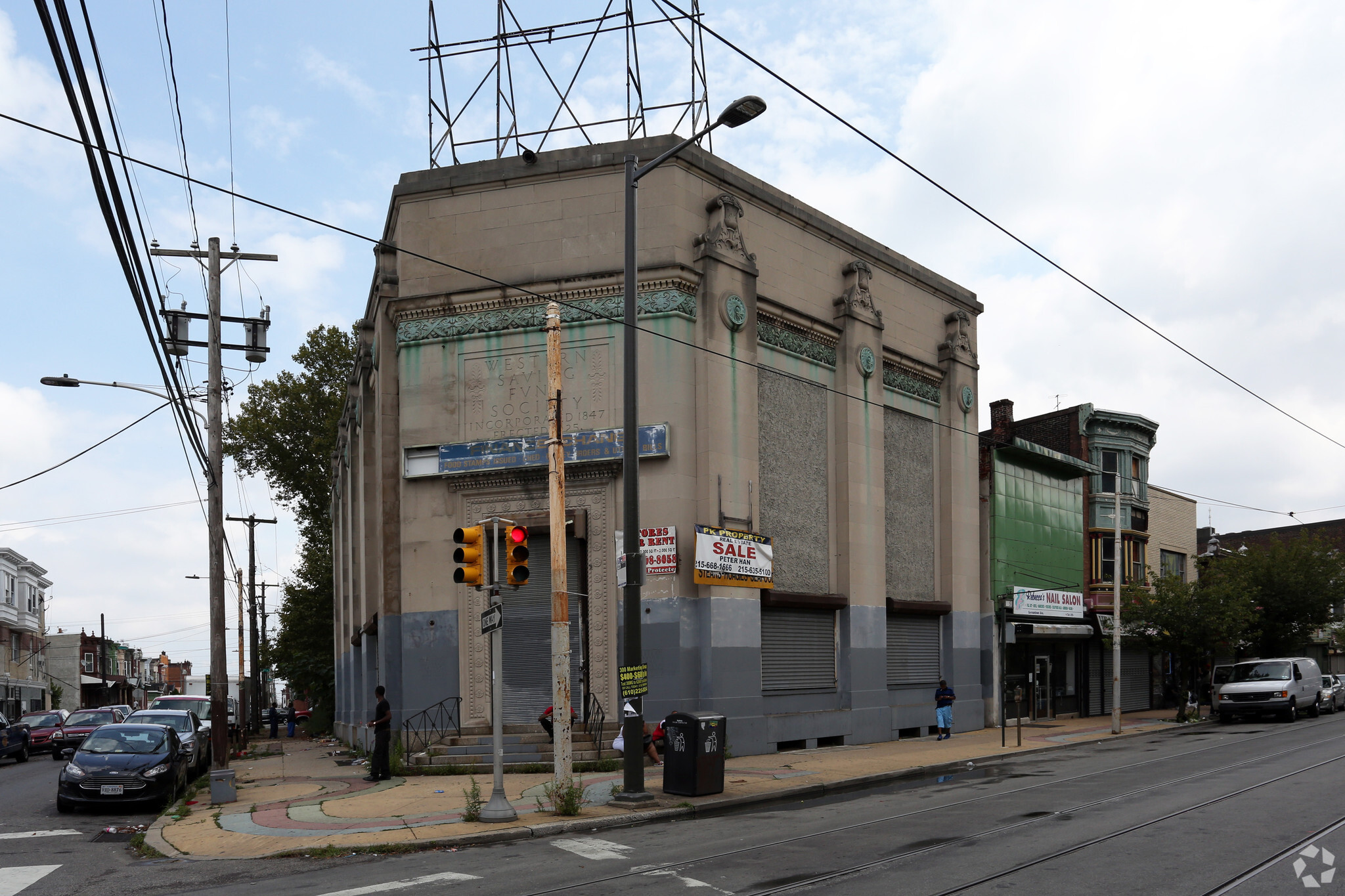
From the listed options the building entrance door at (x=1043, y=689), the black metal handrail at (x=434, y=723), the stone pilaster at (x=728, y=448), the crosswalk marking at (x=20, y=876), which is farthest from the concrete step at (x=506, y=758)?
the building entrance door at (x=1043, y=689)

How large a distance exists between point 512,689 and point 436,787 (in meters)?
4.09

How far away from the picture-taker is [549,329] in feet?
48.4

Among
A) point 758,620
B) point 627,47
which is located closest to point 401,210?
point 627,47

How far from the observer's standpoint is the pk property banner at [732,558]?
20.8 m

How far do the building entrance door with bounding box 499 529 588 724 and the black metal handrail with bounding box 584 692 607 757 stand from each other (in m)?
0.15

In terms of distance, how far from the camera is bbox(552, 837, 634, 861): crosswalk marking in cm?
1130

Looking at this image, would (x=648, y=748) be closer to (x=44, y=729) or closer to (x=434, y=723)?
(x=434, y=723)

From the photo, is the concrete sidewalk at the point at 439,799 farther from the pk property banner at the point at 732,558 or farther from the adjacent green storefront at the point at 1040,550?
the adjacent green storefront at the point at 1040,550

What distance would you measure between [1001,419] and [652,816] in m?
Result: 25.1

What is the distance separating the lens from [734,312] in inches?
878

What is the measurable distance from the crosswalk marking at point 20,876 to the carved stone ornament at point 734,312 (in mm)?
14845

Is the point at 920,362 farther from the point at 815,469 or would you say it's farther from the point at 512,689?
the point at 512,689

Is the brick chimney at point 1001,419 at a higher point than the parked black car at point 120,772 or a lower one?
higher

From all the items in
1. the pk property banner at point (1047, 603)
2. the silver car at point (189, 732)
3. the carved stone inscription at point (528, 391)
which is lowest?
the silver car at point (189, 732)
